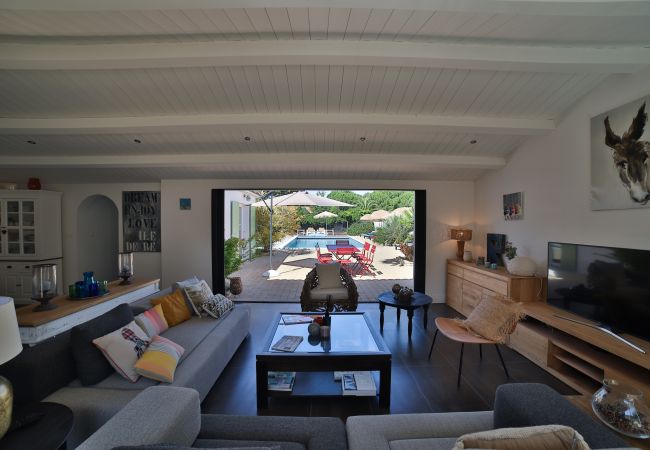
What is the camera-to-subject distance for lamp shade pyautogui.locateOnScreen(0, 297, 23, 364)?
47.3 inches

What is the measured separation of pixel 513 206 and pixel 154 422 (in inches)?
185

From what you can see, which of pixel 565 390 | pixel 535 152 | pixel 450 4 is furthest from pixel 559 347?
pixel 450 4

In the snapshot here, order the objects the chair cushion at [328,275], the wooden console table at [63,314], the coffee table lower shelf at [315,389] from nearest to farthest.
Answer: the wooden console table at [63,314] → the coffee table lower shelf at [315,389] → the chair cushion at [328,275]

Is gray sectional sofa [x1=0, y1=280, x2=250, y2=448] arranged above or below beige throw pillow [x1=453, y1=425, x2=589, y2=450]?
below

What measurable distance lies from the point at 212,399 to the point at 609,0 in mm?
3887

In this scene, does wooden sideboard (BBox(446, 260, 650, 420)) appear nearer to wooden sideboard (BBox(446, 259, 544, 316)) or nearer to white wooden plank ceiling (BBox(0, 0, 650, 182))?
wooden sideboard (BBox(446, 259, 544, 316))

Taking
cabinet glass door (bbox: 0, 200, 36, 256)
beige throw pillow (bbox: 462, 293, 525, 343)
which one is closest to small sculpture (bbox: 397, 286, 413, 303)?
beige throw pillow (bbox: 462, 293, 525, 343)

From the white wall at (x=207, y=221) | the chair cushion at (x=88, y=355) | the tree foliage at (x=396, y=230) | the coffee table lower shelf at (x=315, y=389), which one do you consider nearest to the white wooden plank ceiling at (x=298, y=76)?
the white wall at (x=207, y=221)

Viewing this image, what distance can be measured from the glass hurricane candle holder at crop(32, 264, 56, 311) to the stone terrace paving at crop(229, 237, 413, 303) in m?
3.13

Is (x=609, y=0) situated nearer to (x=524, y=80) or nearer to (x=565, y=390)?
(x=524, y=80)

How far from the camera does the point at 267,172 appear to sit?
4969 millimetres

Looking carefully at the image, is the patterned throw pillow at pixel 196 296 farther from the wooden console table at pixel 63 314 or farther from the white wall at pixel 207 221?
the white wall at pixel 207 221

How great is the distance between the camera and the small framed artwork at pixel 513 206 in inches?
156

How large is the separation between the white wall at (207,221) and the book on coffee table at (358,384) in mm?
3273
